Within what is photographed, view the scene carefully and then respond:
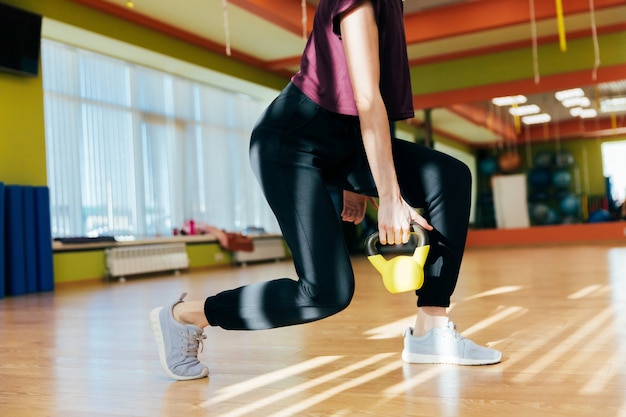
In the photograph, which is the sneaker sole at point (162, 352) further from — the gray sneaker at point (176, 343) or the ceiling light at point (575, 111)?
the ceiling light at point (575, 111)

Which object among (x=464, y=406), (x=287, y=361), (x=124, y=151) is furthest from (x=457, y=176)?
(x=124, y=151)

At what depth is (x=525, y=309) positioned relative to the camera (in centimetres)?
284

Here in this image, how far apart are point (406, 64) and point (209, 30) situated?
6590mm

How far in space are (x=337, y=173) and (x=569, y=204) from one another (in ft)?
34.4

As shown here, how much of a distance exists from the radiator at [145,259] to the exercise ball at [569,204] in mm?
6752

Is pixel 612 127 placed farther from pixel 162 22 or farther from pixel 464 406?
pixel 464 406

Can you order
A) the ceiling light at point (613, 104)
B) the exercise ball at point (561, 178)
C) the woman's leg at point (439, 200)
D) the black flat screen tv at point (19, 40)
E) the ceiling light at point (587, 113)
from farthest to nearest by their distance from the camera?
the exercise ball at point (561, 178) < the ceiling light at point (587, 113) < the ceiling light at point (613, 104) < the black flat screen tv at point (19, 40) < the woman's leg at point (439, 200)

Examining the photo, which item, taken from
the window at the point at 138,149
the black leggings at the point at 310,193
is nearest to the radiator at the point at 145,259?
the window at the point at 138,149

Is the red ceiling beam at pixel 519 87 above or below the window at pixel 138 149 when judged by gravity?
above

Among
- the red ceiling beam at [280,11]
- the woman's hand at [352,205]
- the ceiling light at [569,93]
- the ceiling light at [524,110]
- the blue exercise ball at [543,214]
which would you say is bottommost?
the woman's hand at [352,205]

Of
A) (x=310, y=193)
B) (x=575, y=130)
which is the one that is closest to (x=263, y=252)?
(x=575, y=130)

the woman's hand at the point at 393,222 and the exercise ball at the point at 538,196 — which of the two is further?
the exercise ball at the point at 538,196

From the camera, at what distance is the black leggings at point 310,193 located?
153 centimetres

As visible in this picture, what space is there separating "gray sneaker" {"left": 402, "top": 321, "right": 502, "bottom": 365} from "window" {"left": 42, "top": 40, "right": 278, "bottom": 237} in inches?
221
